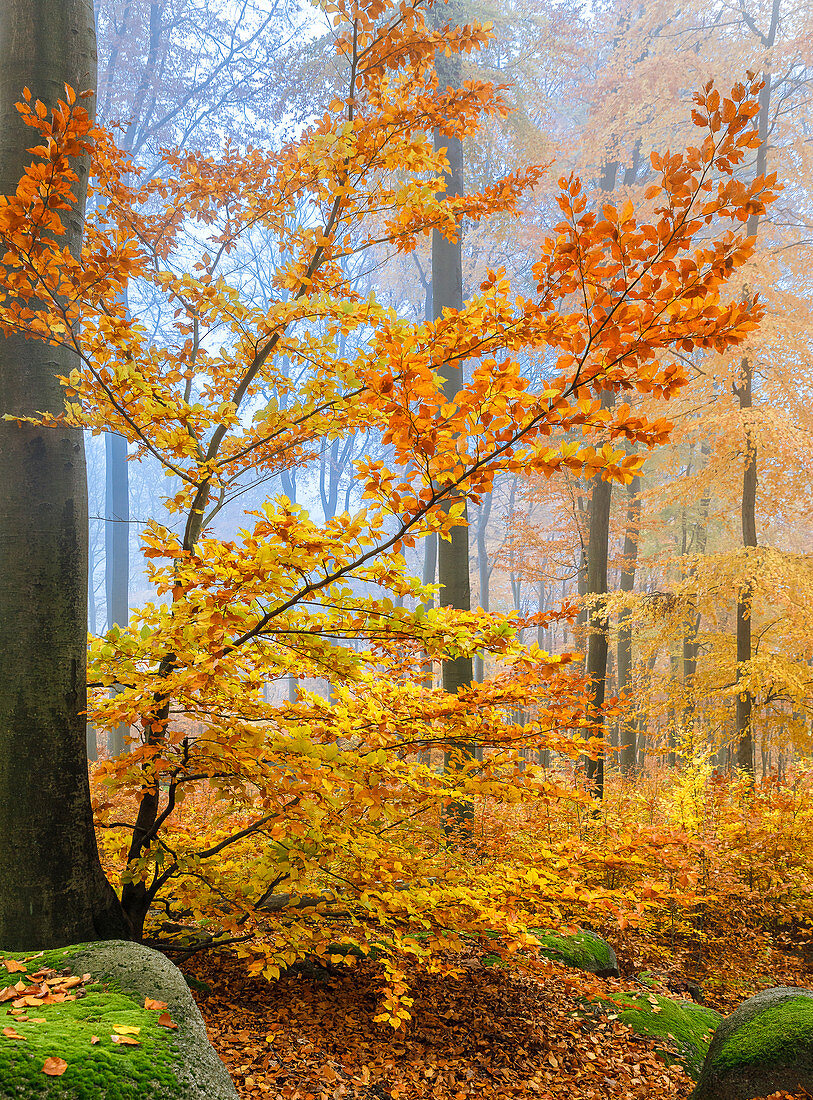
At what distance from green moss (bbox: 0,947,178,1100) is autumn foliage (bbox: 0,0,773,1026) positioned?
0.60 meters

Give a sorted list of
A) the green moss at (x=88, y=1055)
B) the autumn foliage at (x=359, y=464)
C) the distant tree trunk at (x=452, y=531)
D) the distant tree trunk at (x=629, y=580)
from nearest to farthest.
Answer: the green moss at (x=88, y=1055) → the autumn foliage at (x=359, y=464) → the distant tree trunk at (x=452, y=531) → the distant tree trunk at (x=629, y=580)

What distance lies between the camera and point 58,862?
2.18 meters

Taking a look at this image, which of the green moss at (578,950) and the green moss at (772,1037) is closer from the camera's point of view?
the green moss at (772,1037)

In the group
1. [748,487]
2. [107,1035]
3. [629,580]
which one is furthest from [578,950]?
[629,580]

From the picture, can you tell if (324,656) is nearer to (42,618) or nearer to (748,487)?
(42,618)

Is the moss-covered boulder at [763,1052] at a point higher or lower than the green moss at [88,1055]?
lower

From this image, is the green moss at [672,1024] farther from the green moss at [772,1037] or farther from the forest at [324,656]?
the green moss at [772,1037]

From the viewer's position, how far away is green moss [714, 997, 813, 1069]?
254 centimetres

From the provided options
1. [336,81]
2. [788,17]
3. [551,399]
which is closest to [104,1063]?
[551,399]

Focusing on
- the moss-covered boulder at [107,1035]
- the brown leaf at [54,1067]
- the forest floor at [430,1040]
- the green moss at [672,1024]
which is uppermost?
the brown leaf at [54,1067]

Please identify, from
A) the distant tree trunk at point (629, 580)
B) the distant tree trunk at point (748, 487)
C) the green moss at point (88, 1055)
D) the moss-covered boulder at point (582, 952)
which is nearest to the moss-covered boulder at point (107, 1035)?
the green moss at point (88, 1055)

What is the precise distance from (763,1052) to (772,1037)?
0.08 m

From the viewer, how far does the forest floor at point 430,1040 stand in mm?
2490

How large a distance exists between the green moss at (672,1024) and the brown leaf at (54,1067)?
139 inches
